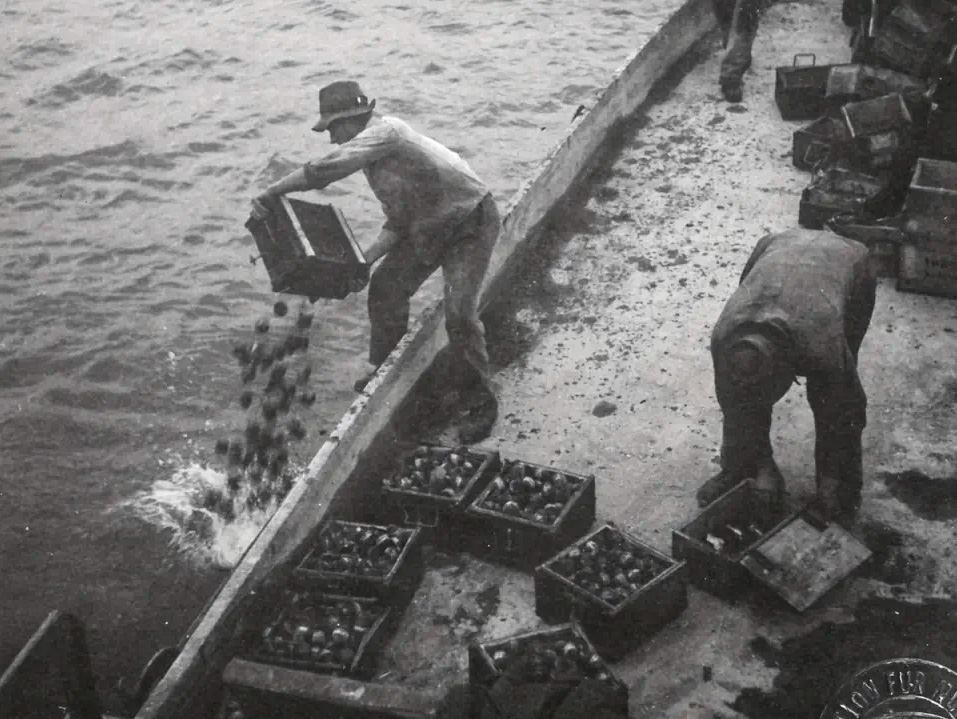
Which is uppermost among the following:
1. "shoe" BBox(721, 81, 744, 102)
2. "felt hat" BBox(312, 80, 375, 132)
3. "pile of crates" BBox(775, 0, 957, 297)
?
"felt hat" BBox(312, 80, 375, 132)

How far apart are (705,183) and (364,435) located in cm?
393

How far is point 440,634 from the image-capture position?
176 inches

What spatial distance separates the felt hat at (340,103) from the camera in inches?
213

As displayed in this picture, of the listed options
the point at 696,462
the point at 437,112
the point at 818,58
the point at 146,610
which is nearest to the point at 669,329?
the point at 696,462

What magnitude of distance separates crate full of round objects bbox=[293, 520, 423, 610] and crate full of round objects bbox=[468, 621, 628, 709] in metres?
0.56

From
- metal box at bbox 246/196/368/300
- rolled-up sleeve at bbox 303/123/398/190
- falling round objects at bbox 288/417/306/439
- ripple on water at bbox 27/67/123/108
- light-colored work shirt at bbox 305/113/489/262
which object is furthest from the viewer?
ripple on water at bbox 27/67/123/108

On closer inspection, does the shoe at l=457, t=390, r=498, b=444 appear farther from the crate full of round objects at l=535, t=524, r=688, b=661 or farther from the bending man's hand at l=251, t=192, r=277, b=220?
the bending man's hand at l=251, t=192, r=277, b=220

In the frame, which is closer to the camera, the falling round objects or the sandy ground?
the sandy ground

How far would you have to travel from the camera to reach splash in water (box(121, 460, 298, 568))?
698 centimetres

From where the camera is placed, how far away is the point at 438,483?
194 inches

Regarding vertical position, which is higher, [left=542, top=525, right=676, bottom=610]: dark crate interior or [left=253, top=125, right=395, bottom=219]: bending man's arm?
[left=253, top=125, right=395, bottom=219]: bending man's arm

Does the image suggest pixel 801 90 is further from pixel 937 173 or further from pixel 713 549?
pixel 713 549

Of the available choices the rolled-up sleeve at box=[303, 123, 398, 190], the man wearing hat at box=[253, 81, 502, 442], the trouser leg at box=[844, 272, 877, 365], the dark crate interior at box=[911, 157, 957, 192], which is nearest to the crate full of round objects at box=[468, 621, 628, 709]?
the man wearing hat at box=[253, 81, 502, 442]

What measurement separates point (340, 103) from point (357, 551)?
7.90 ft
